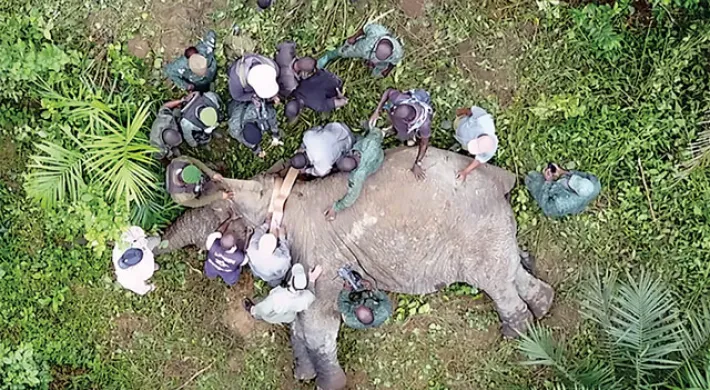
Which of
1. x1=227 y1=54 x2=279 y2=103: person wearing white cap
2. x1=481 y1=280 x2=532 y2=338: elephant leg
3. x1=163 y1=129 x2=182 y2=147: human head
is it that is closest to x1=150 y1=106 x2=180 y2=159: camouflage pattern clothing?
x1=163 y1=129 x2=182 y2=147: human head

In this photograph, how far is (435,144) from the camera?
23.9ft

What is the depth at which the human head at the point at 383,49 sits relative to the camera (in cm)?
630

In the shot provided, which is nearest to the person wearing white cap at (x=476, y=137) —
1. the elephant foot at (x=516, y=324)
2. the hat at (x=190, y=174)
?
the elephant foot at (x=516, y=324)

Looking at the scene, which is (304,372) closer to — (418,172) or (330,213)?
(330,213)

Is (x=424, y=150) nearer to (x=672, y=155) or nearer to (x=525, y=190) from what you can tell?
(x=525, y=190)

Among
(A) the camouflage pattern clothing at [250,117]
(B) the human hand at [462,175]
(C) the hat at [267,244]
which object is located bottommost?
(C) the hat at [267,244]

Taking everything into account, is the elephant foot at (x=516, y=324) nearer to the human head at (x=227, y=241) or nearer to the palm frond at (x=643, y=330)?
the palm frond at (x=643, y=330)

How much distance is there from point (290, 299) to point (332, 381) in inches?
50.5

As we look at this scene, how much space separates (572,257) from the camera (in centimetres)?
737

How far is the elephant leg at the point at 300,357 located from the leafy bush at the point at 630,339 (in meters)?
2.16

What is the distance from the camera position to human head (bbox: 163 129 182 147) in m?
6.68

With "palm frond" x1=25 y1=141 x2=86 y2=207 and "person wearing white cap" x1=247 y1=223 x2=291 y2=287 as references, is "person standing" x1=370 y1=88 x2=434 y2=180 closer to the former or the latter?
"person wearing white cap" x1=247 y1=223 x2=291 y2=287

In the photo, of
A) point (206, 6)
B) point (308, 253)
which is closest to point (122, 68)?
point (206, 6)

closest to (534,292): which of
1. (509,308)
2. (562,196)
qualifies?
(509,308)
